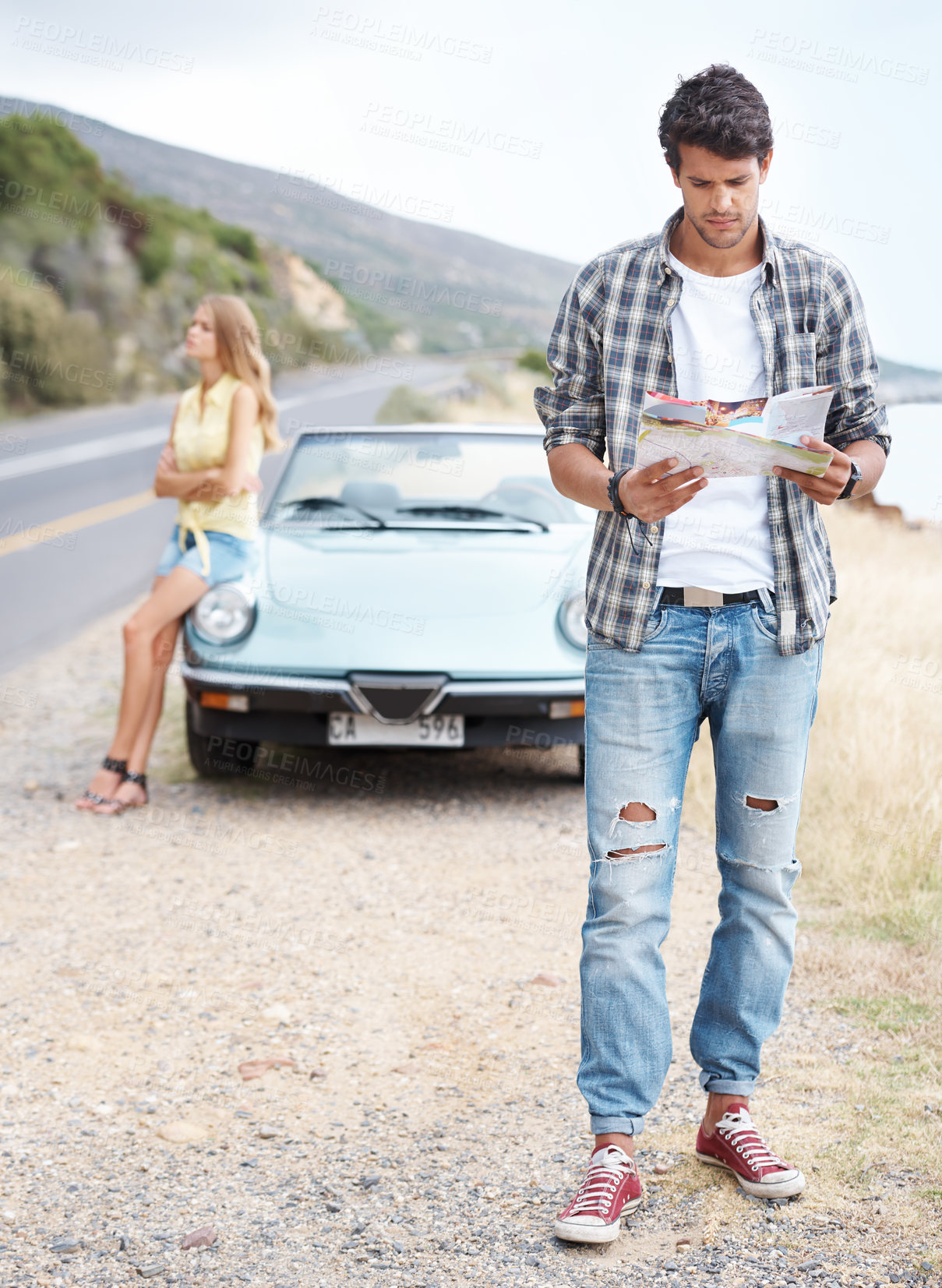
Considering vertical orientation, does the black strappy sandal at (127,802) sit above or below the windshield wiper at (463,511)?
below

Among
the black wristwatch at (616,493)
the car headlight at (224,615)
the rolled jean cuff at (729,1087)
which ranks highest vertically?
the black wristwatch at (616,493)

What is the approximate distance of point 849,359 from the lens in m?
2.27

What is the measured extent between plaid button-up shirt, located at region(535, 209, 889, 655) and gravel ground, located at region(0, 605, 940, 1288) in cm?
109

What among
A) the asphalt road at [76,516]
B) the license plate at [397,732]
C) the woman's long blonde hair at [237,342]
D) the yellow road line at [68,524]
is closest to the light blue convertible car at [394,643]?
the license plate at [397,732]

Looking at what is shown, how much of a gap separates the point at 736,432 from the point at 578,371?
1.65 feet

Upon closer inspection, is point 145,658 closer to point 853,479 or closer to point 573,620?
point 573,620

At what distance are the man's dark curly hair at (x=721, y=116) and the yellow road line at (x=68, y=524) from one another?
10726mm

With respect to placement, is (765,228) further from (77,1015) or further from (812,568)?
(77,1015)

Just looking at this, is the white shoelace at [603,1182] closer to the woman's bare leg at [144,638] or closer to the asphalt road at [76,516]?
the woman's bare leg at [144,638]

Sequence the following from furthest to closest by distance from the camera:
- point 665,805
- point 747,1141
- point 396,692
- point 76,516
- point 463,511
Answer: point 76,516 < point 463,511 < point 396,692 < point 747,1141 < point 665,805

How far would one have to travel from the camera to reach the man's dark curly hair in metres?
2.07

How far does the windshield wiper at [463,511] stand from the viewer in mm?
5617

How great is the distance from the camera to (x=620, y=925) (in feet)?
7.47

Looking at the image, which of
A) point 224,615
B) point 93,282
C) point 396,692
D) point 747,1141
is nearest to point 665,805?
point 747,1141
